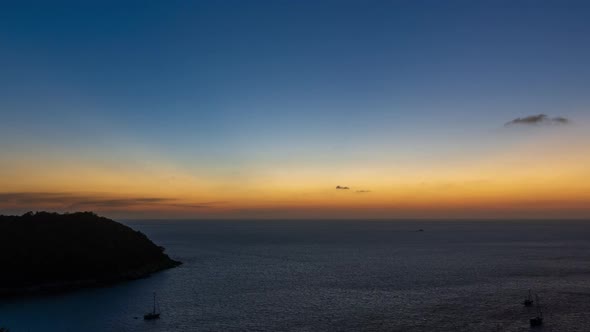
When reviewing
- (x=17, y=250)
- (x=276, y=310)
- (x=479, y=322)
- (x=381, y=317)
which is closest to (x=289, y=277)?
(x=276, y=310)

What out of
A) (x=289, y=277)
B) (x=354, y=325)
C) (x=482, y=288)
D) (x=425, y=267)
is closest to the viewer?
(x=354, y=325)

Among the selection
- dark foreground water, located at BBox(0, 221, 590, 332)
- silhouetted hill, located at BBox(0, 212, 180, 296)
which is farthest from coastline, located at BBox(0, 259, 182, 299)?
dark foreground water, located at BBox(0, 221, 590, 332)

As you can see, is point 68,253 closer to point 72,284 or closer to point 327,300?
point 72,284

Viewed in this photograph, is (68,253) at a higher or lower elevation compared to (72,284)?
higher

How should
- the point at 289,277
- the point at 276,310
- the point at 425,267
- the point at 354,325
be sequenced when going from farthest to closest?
1. the point at 425,267
2. the point at 289,277
3. the point at 276,310
4. the point at 354,325

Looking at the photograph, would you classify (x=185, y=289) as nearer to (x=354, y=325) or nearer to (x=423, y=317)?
(x=354, y=325)

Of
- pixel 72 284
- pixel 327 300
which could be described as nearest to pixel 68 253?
pixel 72 284

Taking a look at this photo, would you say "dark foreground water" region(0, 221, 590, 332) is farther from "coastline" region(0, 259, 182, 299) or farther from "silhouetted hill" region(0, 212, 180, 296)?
"silhouetted hill" region(0, 212, 180, 296)

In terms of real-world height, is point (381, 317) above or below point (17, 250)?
below

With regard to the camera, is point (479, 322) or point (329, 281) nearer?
point (479, 322)
